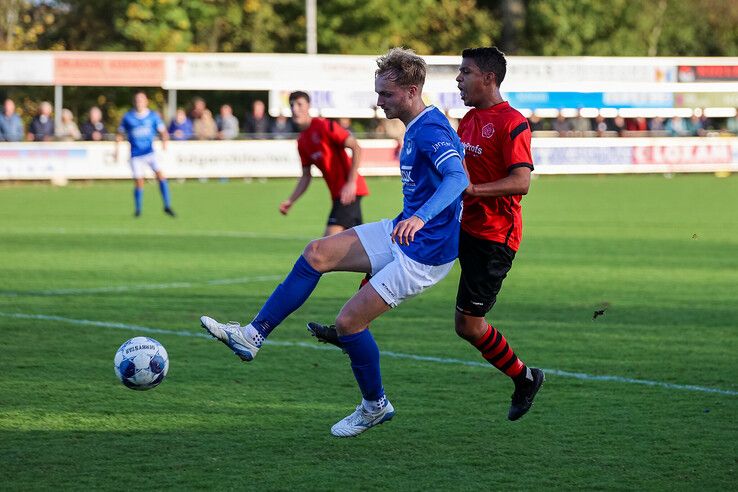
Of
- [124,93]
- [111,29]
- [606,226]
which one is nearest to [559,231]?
[606,226]

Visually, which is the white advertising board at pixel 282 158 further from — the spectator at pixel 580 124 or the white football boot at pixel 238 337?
the white football boot at pixel 238 337

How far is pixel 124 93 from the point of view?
3997 centimetres

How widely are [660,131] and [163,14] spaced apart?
17505mm

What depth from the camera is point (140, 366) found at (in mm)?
6398

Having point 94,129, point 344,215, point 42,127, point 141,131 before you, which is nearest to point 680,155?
point 94,129

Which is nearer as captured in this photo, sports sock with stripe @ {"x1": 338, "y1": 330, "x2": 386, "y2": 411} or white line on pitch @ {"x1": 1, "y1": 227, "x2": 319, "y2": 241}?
sports sock with stripe @ {"x1": 338, "y1": 330, "x2": 386, "y2": 411}

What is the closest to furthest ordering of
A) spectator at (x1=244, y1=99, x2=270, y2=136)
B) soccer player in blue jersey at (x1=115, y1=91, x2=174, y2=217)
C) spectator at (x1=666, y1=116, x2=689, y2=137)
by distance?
soccer player in blue jersey at (x1=115, y1=91, x2=174, y2=217) → spectator at (x1=244, y1=99, x2=270, y2=136) → spectator at (x1=666, y1=116, x2=689, y2=137)

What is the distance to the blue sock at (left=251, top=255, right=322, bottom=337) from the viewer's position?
19.7ft

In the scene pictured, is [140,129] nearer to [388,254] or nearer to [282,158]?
[282,158]

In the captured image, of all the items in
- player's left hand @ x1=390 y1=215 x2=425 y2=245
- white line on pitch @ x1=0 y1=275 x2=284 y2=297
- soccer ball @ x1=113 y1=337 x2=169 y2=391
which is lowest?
white line on pitch @ x1=0 y1=275 x2=284 y2=297

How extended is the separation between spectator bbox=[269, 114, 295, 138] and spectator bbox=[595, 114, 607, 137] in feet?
28.2

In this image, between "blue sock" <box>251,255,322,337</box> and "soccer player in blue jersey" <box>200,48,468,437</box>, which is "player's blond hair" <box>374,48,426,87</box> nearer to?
"soccer player in blue jersey" <box>200,48,468,437</box>

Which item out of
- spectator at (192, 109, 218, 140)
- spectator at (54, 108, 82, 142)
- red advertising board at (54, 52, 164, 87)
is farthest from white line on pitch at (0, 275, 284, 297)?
red advertising board at (54, 52, 164, 87)

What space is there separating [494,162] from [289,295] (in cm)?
130
